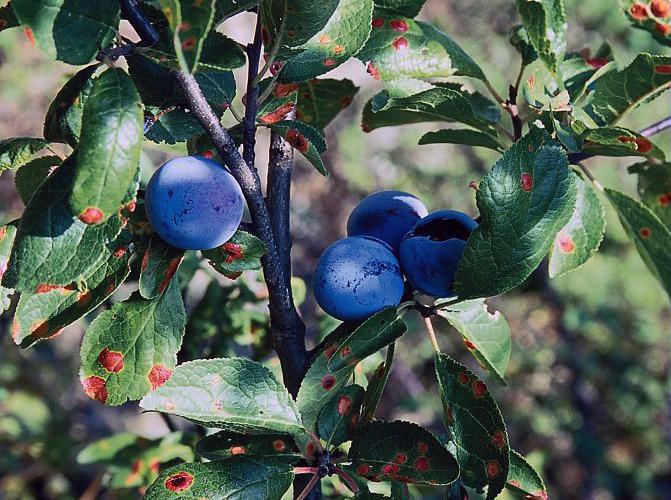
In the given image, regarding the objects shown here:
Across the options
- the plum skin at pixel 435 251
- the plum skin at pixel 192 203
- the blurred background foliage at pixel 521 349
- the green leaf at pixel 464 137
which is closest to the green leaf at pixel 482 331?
the plum skin at pixel 435 251

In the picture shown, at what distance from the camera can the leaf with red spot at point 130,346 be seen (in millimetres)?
648

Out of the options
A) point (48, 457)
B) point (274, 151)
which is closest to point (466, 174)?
point (48, 457)

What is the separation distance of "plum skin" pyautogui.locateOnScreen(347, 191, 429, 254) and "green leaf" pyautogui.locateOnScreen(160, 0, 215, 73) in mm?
403

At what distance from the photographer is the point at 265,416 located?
→ 677 millimetres

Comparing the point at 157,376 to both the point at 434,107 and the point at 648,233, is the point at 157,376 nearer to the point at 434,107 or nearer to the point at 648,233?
the point at 434,107

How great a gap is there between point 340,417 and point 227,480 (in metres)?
0.14

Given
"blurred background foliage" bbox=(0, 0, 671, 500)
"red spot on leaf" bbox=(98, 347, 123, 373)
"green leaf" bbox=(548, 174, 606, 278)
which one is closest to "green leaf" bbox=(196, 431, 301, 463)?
"red spot on leaf" bbox=(98, 347, 123, 373)

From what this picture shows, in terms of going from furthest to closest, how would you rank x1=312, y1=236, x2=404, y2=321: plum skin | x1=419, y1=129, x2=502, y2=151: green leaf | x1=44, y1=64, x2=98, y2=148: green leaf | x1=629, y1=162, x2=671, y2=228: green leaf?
x1=629, y1=162, x2=671, y2=228: green leaf < x1=419, y1=129, x2=502, y2=151: green leaf < x1=312, y1=236, x2=404, y2=321: plum skin < x1=44, y1=64, x2=98, y2=148: green leaf

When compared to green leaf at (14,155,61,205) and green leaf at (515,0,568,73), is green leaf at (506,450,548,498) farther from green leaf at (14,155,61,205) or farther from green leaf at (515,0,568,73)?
green leaf at (14,155,61,205)

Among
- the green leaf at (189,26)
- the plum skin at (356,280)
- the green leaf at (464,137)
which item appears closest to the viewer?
the green leaf at (189,26)

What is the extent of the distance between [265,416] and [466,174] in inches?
79.5

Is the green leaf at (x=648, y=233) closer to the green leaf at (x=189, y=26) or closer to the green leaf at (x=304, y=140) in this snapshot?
the green leaf at (x=304, y=140)

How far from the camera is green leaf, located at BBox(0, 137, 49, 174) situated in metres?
0.60

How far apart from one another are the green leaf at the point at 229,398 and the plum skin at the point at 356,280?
10 centimetres
